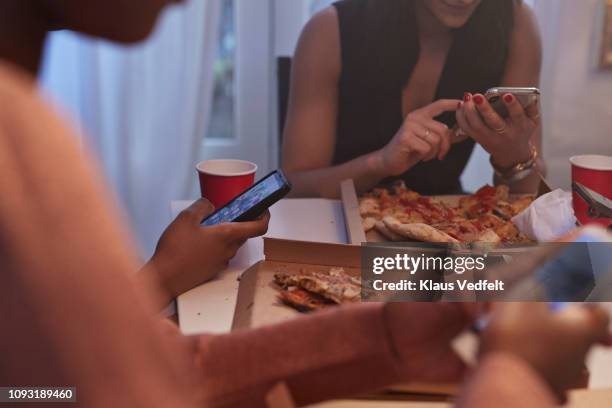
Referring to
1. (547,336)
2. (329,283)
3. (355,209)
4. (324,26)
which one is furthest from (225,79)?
(547,336)

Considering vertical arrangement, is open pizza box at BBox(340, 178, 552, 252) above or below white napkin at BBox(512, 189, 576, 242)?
below

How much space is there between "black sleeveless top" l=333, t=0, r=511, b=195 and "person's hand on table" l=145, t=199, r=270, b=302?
39 cm

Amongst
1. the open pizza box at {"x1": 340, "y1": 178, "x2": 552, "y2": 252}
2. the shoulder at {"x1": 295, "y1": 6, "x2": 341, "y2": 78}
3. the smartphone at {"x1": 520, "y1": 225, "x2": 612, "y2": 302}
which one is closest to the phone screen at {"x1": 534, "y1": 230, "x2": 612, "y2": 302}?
the smartphone at {"x1": 520, "y1": 225, "x2": 612, "y2": 302}

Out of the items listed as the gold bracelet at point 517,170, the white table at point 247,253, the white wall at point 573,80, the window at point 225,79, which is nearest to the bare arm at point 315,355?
the white table at point 247,253

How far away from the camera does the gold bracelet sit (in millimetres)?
1127

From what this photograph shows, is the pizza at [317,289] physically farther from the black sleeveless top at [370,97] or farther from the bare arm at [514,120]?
the black sleeveless top at [370,97]

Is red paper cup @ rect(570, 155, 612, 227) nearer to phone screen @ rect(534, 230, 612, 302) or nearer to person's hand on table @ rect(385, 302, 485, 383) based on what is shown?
A: phone screen @ rect(534, 230, 612, 302)

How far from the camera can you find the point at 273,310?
32.8 inches

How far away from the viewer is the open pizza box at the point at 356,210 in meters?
1.00

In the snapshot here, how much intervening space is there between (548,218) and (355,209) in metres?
0.27

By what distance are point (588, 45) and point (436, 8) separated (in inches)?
23.4

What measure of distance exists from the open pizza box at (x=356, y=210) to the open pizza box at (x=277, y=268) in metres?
0.06

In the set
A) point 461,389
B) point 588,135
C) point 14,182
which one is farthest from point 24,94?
point 588,135

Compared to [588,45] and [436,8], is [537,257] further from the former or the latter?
[588,45]
